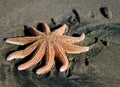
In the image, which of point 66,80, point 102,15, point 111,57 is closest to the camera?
point 66,80

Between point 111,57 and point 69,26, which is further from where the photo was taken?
point 69,26

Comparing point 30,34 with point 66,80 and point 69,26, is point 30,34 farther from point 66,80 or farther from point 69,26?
point 66,80

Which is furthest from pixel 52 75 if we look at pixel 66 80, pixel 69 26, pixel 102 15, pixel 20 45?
pixel 102 15

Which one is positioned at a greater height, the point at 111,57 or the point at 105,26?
the point at 105,26

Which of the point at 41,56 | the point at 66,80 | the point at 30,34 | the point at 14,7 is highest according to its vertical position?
the point at 14,7

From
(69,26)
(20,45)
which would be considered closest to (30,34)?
(20,45)

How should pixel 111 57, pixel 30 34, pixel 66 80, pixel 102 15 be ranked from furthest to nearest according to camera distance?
pixel 102 15 → pixel 30 34 → pixel 111 57 → pixel 66 80

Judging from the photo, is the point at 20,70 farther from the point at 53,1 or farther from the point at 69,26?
the point at 53,1
